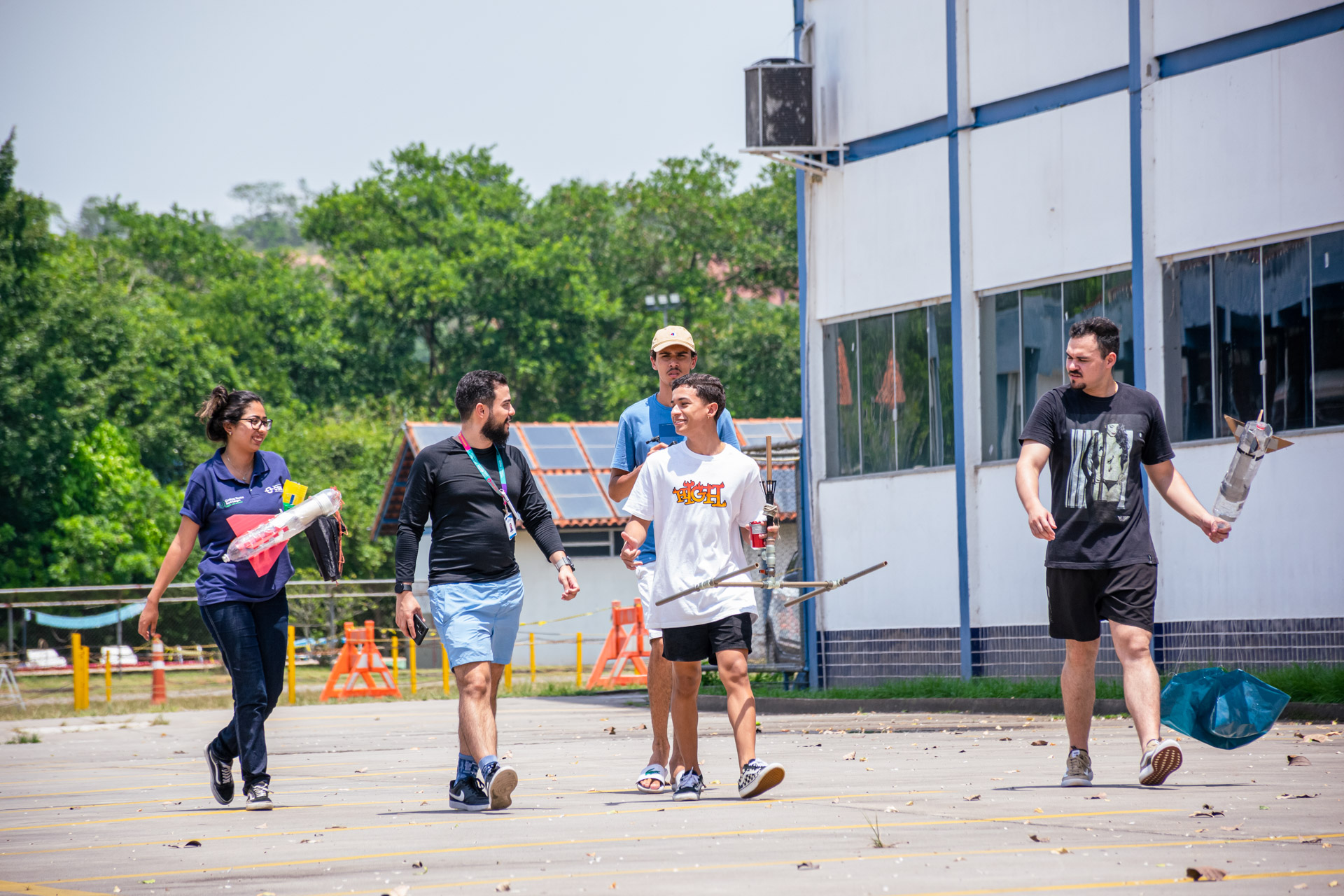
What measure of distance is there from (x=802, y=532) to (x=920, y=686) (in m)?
4.06

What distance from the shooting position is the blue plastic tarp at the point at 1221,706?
826 cm

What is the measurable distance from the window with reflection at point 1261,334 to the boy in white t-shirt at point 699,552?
9.35 metres

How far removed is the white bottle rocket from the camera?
8.42m

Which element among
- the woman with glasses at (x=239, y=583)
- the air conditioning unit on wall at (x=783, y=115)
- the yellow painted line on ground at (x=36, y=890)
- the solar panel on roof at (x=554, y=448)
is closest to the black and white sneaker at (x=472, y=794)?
the woman with glasses at (x=239, y=583)

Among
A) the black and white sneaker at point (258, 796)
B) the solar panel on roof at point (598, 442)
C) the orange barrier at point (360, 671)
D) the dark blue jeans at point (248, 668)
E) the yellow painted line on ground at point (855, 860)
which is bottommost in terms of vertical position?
the orange barrier at point (360, 671)

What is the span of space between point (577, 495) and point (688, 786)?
31917 mm

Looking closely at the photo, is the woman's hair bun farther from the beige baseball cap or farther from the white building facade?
the white building facade

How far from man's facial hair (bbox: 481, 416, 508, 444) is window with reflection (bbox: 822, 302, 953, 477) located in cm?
1237

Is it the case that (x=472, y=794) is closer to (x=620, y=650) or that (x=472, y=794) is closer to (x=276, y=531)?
(x=276, y=531)

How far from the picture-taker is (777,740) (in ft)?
41.0

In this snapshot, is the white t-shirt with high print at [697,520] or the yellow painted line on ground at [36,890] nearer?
the yellow painted line on ground at [36,890]

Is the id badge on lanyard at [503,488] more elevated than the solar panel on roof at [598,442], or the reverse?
the solar panel on roof at [598,442]

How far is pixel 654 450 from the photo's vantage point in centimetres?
816

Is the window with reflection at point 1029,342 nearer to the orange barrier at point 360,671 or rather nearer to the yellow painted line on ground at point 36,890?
the orange barrier at point 360,671
